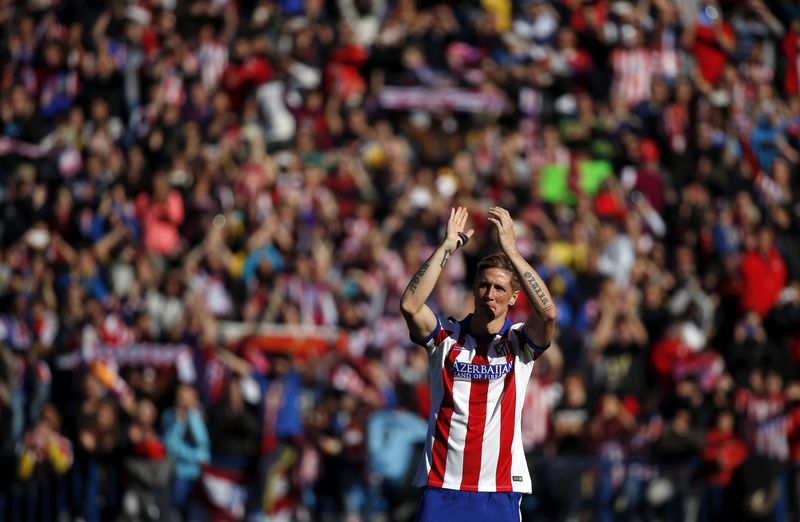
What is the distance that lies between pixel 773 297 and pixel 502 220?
33.1 feet

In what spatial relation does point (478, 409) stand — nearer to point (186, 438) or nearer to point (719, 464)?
point (186, 438)

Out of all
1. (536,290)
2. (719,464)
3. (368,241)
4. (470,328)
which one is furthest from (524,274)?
(368,241)

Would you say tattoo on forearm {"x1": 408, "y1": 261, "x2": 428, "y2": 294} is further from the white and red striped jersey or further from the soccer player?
the white and red striped jersey

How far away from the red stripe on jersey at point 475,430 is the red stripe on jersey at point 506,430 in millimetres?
108

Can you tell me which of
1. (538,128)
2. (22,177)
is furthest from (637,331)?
(22,177)

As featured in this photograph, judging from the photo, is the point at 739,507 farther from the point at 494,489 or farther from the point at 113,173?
the point at 113,173

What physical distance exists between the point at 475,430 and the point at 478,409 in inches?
4.7

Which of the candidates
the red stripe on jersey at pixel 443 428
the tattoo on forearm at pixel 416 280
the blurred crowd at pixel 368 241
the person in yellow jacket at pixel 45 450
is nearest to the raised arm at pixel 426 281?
the tattoo on forearm at pixel 416 280

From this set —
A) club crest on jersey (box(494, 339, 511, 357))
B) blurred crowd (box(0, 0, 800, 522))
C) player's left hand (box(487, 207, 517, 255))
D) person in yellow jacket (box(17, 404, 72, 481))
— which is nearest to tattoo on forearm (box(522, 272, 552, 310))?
player's left hand (box(487, 207, 517, 255))

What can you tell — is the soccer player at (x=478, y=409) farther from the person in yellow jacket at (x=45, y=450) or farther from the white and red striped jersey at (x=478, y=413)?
the person in yellow jacket at (x=45, y=450)

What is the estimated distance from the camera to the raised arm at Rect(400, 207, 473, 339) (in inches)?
303

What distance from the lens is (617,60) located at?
65.7 ft

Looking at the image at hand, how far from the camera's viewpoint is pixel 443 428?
8.10 meters

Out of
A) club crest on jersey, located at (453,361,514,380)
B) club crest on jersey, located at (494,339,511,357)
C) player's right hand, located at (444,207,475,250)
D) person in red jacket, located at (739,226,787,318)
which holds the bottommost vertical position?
person in red jacket, located at (739,226,787,318)
